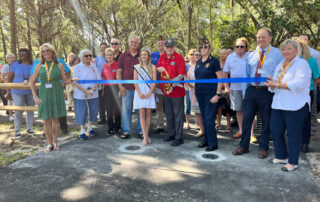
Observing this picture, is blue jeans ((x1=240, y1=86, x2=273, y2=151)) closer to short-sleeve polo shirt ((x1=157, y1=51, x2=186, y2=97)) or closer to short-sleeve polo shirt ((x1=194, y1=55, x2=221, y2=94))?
short-sleeve polo shirt ((x1=194, y1=55, x2=221, y2=94))

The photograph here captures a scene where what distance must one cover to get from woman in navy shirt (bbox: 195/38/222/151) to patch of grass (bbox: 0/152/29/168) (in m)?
3.37

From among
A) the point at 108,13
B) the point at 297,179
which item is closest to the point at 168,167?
the point at 297,179

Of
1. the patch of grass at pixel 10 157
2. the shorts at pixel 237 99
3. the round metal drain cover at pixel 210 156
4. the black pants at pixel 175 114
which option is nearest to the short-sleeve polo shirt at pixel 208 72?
the black pants at pixel 175 114

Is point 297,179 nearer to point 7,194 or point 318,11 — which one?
point 7,194

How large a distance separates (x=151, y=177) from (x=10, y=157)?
276 cm

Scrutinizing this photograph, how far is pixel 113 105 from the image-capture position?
227 inches

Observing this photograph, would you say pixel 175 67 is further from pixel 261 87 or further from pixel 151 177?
pixel 151 177

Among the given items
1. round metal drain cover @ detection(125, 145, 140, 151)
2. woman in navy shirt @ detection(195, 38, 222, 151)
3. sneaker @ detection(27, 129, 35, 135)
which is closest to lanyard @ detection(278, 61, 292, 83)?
woman in navy shirt @ detection(195, 38, 222, 151)

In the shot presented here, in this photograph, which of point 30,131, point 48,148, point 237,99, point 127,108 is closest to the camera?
point 48,148

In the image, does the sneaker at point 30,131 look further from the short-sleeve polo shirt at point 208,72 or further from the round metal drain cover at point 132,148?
A: the short-sleeve polo shirt at point 208,72

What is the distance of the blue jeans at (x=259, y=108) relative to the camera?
3.96 meters

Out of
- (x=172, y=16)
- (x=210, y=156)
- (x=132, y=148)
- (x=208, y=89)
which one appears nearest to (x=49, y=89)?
(x=132, y=148)

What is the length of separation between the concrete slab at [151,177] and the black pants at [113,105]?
3.95 ft

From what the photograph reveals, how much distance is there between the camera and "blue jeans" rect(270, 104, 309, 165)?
3.44 m
